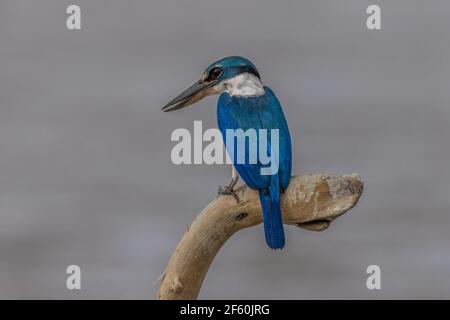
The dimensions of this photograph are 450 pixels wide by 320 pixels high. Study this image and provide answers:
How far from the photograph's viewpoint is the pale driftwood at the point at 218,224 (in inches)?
74.8

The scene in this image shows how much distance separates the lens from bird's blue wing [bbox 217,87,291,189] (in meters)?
2.07

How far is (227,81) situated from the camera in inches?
90.7

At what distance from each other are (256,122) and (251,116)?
0.02 metres

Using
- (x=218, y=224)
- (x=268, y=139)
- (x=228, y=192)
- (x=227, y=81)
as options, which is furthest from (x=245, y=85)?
(x=218, y=224)

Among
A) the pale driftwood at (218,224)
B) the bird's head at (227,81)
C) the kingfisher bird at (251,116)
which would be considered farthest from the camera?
the bird's head at (227,81)

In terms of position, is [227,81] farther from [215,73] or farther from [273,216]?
[273,216]

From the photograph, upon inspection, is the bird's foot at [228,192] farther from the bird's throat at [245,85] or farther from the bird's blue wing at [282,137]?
the bird's throat at [245,85]

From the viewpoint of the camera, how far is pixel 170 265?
6.30ft

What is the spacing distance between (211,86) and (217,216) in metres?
0.49

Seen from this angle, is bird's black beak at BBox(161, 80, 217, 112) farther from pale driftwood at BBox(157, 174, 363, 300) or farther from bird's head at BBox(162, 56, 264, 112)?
pale driftwood at BBox(157, 174, 363, 300)

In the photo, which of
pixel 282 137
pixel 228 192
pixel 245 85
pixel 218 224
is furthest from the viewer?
pixel 245 85

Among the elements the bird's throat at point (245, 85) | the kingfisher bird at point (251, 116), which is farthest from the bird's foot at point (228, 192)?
the bird's throat at point (245, 85)
